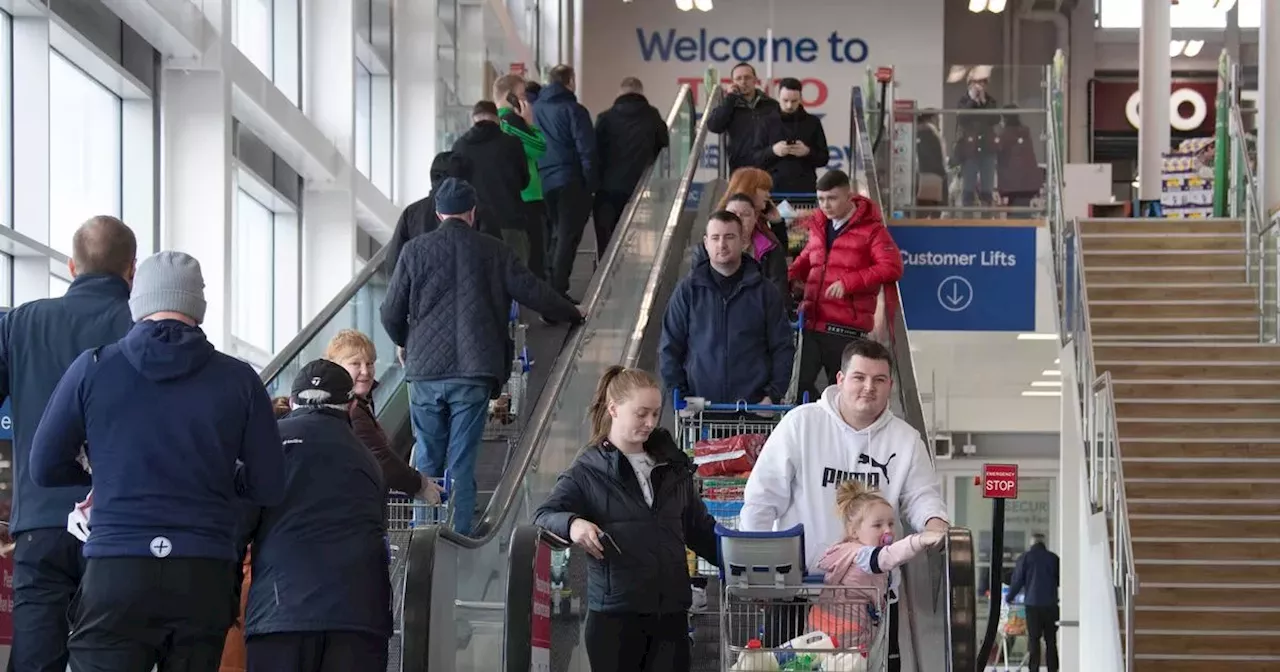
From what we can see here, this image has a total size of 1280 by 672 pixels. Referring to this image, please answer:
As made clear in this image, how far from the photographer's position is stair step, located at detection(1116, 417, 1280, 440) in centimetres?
1529

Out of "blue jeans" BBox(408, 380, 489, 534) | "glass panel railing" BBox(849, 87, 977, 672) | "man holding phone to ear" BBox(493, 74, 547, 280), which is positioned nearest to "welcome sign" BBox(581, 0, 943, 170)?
"man holding phone to ear" BBox(493, 74, 547, 280)

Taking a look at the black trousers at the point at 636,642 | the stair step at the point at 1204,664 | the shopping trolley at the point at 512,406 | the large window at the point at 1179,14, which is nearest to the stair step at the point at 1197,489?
the stair step at the point at 1204,664

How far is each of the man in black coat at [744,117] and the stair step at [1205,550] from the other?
4224mm

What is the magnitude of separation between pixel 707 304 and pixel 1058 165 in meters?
10.2

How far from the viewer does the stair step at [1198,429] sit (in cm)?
1529

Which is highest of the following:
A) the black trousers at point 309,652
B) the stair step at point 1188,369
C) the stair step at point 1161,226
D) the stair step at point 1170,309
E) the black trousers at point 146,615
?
the stair step at point 1161,226

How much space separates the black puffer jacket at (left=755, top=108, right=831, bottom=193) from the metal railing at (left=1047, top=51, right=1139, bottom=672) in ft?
8.47

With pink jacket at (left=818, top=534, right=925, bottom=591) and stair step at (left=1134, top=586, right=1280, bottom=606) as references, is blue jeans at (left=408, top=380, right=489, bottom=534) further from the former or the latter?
stair step at (left=1134, top=586, right=1280, bottom=606)

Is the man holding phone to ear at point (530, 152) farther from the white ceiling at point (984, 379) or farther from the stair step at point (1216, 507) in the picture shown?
the white ceiling at point (984, 379)

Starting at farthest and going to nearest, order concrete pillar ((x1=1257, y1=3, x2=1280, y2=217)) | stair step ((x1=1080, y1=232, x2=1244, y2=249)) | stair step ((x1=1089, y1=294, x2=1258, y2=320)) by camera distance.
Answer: stair step ((x1=1080, y1=232, x2=1244, y2=249))
concrete pillar ((x1=1257, y1=3, x2=1280, y2=217))
stair step ((x1=1089, y1=294, x2=1258, y2=320))

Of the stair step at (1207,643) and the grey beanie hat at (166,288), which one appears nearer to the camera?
the grey beanie hat at (166,288)

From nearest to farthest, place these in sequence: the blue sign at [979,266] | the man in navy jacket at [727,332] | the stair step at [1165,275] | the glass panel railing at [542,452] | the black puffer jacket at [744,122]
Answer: the glass panel railing at [542,452] < the man in navy jacket at [727,332] < the black puffer jacket at [744,122] < the stair step at [1165,275] < the blue sign at [979,266]

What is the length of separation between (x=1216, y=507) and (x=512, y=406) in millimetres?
5990

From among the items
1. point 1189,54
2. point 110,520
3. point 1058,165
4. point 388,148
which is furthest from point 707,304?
point 1189,54
